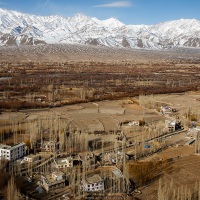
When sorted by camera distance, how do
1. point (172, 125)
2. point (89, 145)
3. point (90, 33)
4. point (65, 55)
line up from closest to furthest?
point (89, 145) < point (172, 125) < point (65, 55) < point (90, 33)

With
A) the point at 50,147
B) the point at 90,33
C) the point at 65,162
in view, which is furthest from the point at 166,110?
the point at 90,33

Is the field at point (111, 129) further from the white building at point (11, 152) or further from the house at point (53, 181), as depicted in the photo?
the white building at point (11, 152)

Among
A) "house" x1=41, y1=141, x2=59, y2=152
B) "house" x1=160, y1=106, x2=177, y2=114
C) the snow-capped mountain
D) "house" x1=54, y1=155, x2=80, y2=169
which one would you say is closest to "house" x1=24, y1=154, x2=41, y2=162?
"house" x1=54, y1=155, x2=80, y2=169

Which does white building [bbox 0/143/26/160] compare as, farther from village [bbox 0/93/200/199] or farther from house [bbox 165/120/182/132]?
house [bbox 165/120/182/132]

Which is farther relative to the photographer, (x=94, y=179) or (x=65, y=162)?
(x=65, y=162)

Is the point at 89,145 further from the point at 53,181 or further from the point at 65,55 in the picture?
the point at 65,55

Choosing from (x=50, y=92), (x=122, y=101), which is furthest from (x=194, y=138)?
(x=50, y=92)
